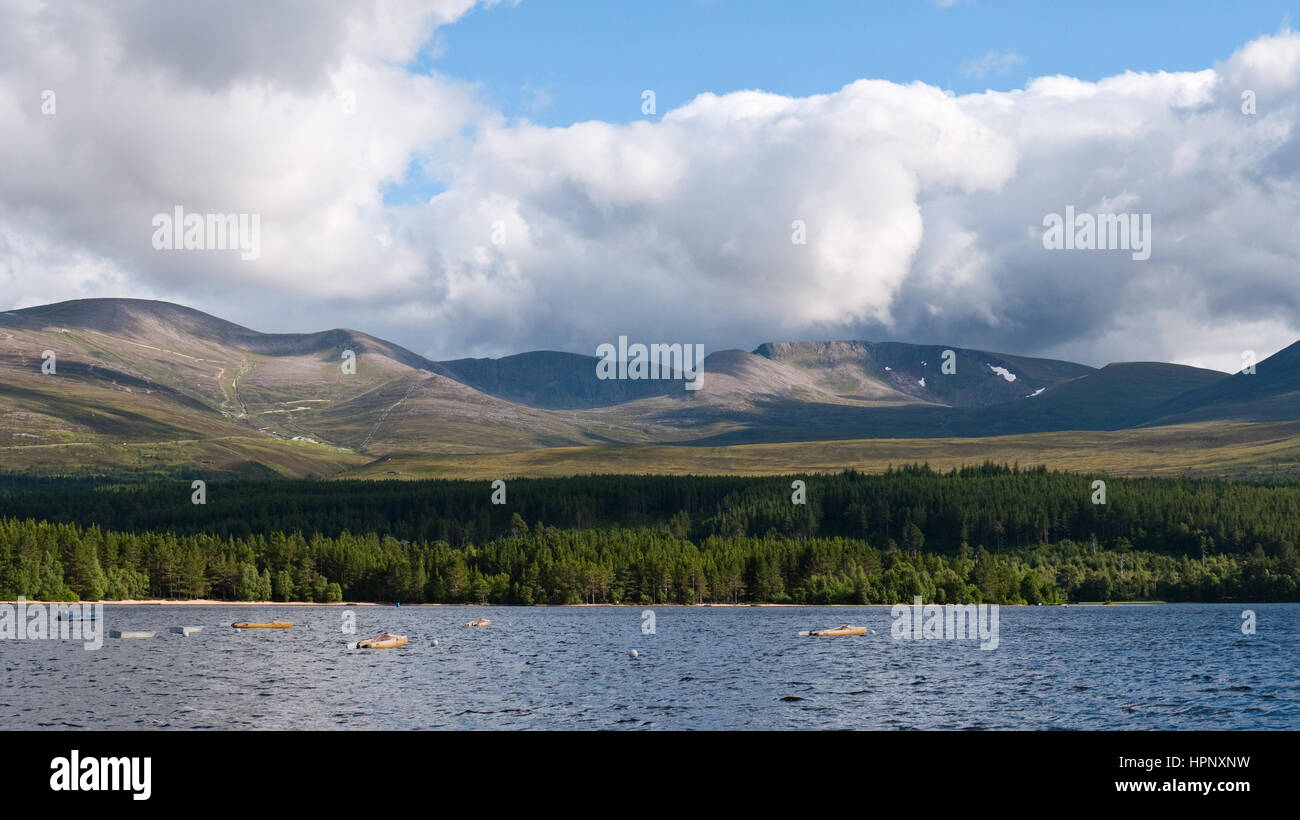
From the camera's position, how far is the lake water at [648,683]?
91312 millimetres

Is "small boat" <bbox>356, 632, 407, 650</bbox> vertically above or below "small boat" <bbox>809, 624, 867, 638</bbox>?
above

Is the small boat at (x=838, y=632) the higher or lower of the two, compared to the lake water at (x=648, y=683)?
lower

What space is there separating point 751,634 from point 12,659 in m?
105

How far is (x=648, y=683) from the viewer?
118 m

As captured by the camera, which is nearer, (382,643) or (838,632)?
(382,643)

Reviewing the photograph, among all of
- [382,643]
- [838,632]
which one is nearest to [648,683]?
[382,643]

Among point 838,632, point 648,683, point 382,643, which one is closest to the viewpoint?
point 648,683

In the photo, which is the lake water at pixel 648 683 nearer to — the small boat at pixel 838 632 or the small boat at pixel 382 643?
the small boat at pixel 382 643

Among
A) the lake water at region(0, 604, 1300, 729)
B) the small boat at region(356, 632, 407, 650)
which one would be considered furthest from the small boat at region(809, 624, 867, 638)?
the small boat at region(356, 632, 407, 650)

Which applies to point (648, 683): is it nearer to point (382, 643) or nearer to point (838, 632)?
point (382, 643)

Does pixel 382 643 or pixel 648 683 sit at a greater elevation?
pixel 648 683

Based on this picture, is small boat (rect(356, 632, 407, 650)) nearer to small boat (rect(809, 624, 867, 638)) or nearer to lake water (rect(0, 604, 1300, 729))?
lake water (rect(0, 604, 1300, 729))

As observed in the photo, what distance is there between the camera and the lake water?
300 feet

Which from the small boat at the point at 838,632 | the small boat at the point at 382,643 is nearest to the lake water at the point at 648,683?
the small boat at the point at 382,643
